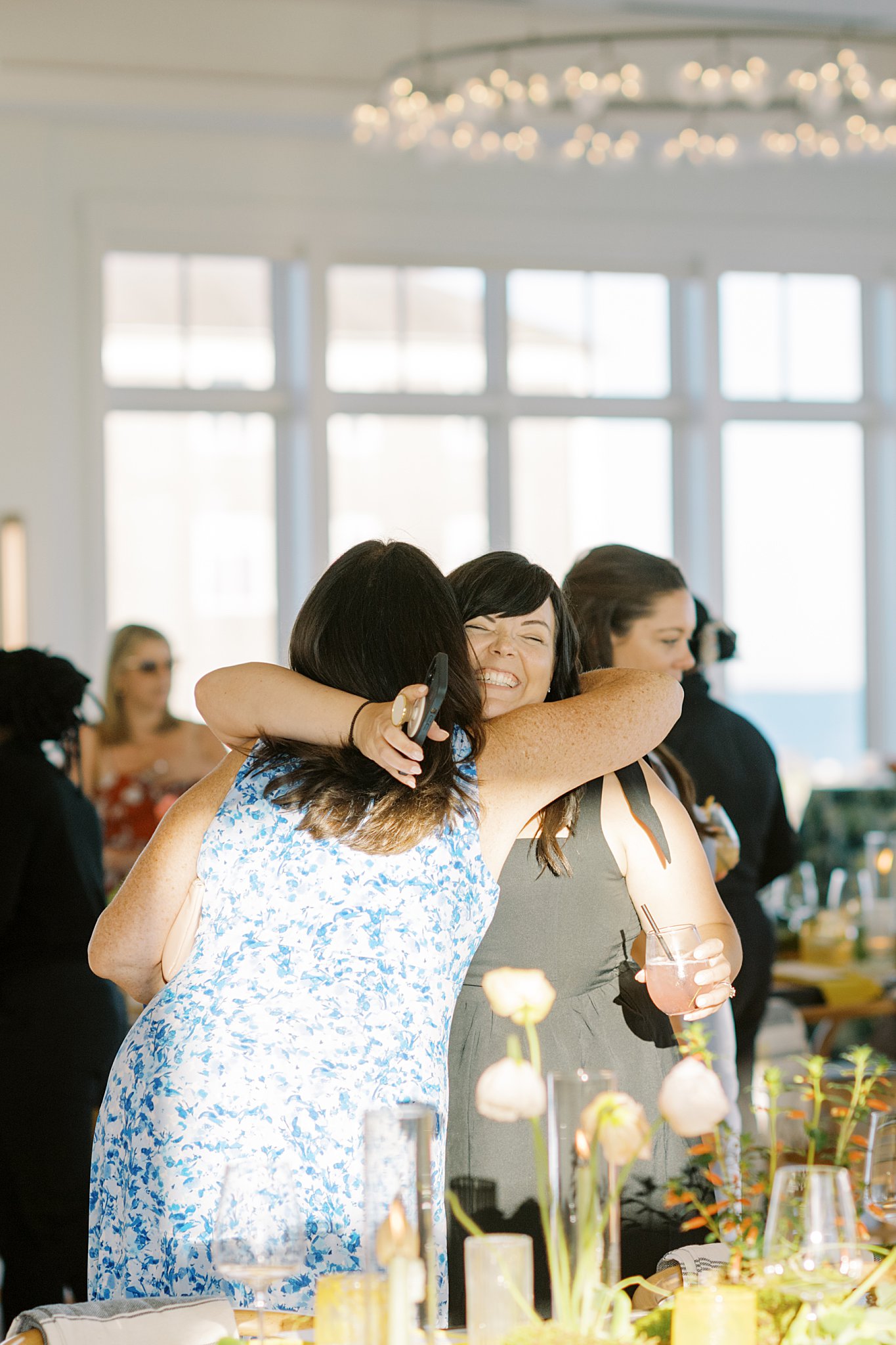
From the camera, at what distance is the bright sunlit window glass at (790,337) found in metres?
7.61

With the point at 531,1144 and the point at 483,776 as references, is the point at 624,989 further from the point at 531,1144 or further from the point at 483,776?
the point at 483,776

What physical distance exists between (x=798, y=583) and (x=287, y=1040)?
671cm

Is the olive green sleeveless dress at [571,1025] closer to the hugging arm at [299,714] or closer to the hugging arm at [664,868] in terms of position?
the hugging arm at [664,868]

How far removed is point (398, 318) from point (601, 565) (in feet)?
15.2

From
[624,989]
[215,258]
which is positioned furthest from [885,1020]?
[215,258]

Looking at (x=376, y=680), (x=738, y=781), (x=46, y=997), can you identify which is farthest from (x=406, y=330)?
(x=376, y=680)

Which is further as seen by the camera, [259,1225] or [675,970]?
[675,970]

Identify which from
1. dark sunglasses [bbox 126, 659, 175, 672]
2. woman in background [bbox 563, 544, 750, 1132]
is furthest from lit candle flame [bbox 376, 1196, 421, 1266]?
dark sunglasses [bbox 126, 659, 175, 672]

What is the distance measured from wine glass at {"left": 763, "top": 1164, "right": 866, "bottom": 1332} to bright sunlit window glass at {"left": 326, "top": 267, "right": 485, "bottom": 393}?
19.8ft

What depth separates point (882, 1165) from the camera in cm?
144

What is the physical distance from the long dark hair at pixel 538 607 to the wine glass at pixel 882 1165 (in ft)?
1.76

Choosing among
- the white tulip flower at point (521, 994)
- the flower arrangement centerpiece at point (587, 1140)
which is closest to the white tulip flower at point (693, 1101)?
the flower arrangement centerpiece at point (587, 1140)

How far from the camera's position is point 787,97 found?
6.43m

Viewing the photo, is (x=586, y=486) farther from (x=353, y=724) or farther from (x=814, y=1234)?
(x=814, y=1234)
